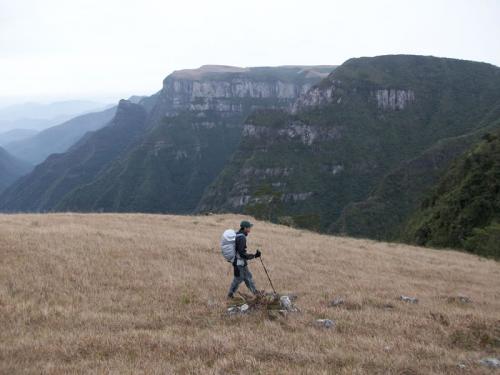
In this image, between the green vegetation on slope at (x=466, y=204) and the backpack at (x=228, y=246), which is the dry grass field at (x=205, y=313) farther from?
the green vegetation on slope at (x=466, y=204)

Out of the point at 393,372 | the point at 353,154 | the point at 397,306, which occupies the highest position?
the point at 393,372

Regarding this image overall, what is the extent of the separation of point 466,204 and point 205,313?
64.7m

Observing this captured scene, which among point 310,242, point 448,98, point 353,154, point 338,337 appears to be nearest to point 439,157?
point 353,154

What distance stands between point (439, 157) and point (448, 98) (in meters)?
68.5

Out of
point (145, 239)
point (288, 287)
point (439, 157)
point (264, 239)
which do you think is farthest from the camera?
point (439, 157)

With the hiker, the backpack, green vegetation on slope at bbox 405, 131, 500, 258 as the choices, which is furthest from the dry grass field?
green vegetation on slope at bbox 405, 131, 500, 258

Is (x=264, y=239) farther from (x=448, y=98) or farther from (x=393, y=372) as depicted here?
(x=448, y=98)

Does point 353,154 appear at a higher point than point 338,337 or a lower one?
lower

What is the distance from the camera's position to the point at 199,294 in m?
13.7

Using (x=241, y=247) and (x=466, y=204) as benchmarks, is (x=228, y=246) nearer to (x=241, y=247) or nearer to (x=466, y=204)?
(x=241, y=247)

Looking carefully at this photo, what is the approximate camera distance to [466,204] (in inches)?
2697

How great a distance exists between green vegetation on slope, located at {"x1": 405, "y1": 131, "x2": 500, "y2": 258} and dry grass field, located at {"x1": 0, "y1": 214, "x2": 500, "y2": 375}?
36914mm

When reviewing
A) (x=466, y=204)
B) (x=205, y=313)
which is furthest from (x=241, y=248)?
(x=466, y=204)

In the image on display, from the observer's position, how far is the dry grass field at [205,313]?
8.39m
